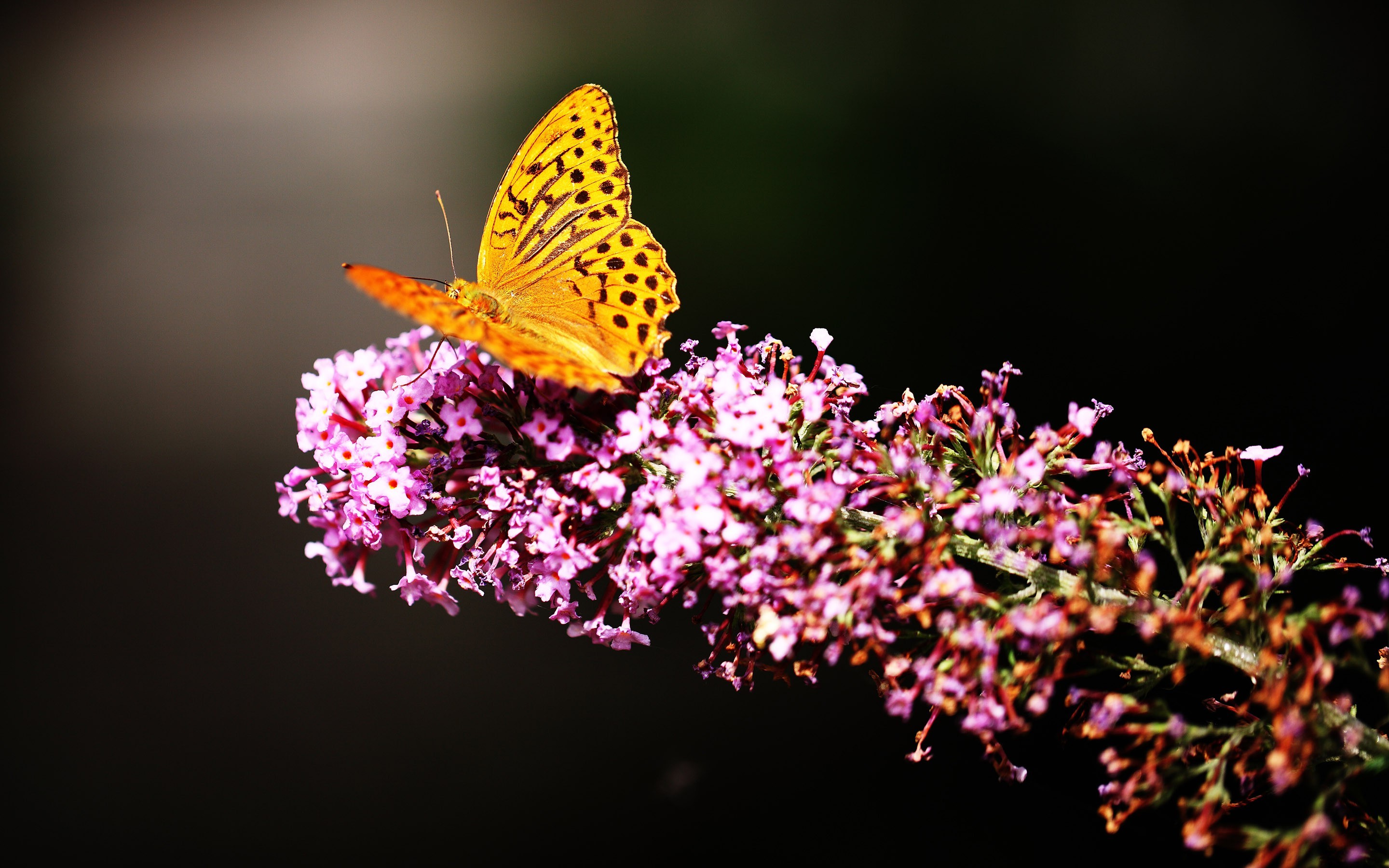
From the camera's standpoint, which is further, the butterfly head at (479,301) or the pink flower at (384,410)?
the butterfly head at (479,301)

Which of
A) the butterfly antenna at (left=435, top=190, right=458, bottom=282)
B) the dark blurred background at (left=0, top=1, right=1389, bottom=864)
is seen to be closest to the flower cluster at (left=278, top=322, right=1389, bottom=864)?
the butterfly antenna at (left=435, top=190, right=458, bottom=282)

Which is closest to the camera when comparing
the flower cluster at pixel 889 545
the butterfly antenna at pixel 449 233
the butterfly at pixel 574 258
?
the flower cluster at pixel 889 545

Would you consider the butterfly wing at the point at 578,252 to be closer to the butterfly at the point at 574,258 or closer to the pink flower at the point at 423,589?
the butterfly at the point at 574,258

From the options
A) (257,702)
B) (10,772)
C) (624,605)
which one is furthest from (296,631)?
(624,605)

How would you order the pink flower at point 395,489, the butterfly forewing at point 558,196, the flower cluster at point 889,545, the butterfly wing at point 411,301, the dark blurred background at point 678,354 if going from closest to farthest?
the flower cluster at point 889,545, the butterfly wing at point 411,301, the pink flower at point 395,489, the butterfly forewing at point 558,196, the dark blurred background at point 678,354

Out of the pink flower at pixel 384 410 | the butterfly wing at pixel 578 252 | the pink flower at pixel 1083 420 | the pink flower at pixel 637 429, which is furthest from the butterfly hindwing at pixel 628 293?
the pink flower at pixel 1083 420

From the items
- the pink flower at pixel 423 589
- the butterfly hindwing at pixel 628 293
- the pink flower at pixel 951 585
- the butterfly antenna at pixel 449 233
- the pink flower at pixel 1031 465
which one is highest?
the butterfly antenna at pixel 449 233

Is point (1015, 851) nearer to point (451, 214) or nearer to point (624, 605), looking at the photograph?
point (624, 605)

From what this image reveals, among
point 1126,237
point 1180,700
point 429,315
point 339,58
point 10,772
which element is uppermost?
point 339,58

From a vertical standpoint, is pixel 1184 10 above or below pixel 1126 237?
above
